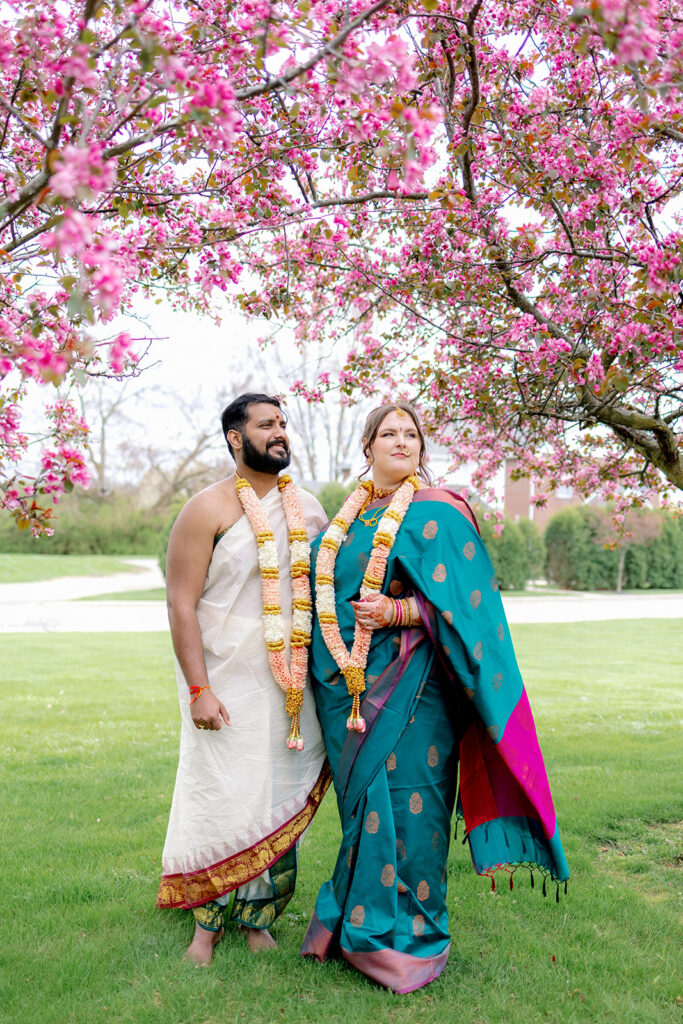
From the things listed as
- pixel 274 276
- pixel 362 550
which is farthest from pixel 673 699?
pixel 362 550

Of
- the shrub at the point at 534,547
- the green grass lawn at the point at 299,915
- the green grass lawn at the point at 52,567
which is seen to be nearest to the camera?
the green grass lawn at the point at 299,915

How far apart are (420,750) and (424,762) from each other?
0.15ft

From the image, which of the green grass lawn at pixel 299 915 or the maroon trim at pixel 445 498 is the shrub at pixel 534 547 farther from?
the maroon trim at pixel 445 498

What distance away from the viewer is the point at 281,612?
3332 mm

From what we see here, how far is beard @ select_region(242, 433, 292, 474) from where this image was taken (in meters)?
3.41

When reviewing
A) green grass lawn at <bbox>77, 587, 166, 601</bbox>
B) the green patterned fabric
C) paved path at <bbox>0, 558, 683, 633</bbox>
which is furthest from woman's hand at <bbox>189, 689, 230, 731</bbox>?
green grass lawn at <bbox>77, 587, 166, 601</bbox>

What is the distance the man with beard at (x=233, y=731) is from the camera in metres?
3.21

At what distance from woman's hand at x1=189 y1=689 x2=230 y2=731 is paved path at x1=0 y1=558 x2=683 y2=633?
13021 millimetres

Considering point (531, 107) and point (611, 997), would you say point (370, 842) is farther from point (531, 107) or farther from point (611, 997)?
point (531, 107)

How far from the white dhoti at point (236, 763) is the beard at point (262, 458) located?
232 millimetres

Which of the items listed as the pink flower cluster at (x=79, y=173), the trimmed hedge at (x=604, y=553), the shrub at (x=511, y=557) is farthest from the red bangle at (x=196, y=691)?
the trimmed hedge at (x=604, y=553)

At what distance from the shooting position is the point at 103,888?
12.3ft

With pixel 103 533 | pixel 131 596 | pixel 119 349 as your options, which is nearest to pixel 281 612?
pixel 119 349

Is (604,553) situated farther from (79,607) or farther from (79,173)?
(79,173)
